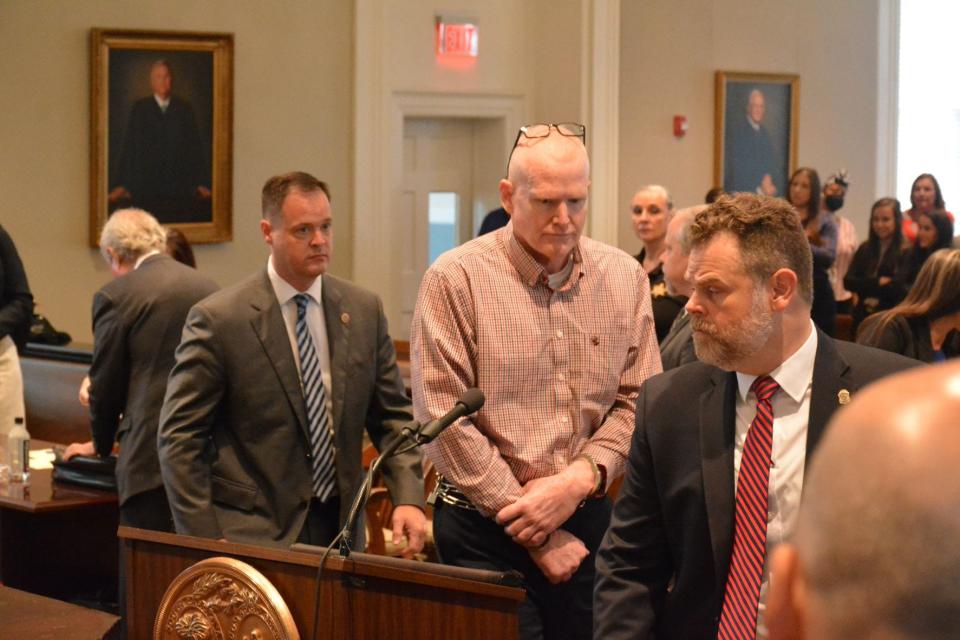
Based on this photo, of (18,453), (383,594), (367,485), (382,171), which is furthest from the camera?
(382,171)

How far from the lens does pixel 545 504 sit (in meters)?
3.15

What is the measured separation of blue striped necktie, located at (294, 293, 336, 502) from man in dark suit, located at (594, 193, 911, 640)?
1.26 meters

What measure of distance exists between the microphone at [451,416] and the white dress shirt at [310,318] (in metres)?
1.04

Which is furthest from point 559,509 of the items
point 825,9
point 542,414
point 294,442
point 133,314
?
point 825,9

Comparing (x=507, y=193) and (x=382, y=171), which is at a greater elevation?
(x=382, y=171)

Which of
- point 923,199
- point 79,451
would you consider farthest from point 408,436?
point 923,199

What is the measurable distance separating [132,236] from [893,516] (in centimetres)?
481

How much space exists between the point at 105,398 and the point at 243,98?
5.27 meters

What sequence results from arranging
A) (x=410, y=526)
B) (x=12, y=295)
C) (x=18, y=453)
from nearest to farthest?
(x=410, y=526) < (x=18, y=453) < (x=12, y=295)

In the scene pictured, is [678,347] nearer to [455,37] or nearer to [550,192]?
[550,192]

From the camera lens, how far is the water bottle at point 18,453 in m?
5.16

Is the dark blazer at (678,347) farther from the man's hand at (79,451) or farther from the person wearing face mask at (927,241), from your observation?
the person wearing face mask at (927,241)

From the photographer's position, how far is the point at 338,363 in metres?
3.78

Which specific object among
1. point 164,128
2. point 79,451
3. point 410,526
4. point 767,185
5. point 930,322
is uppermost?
point 164,128
